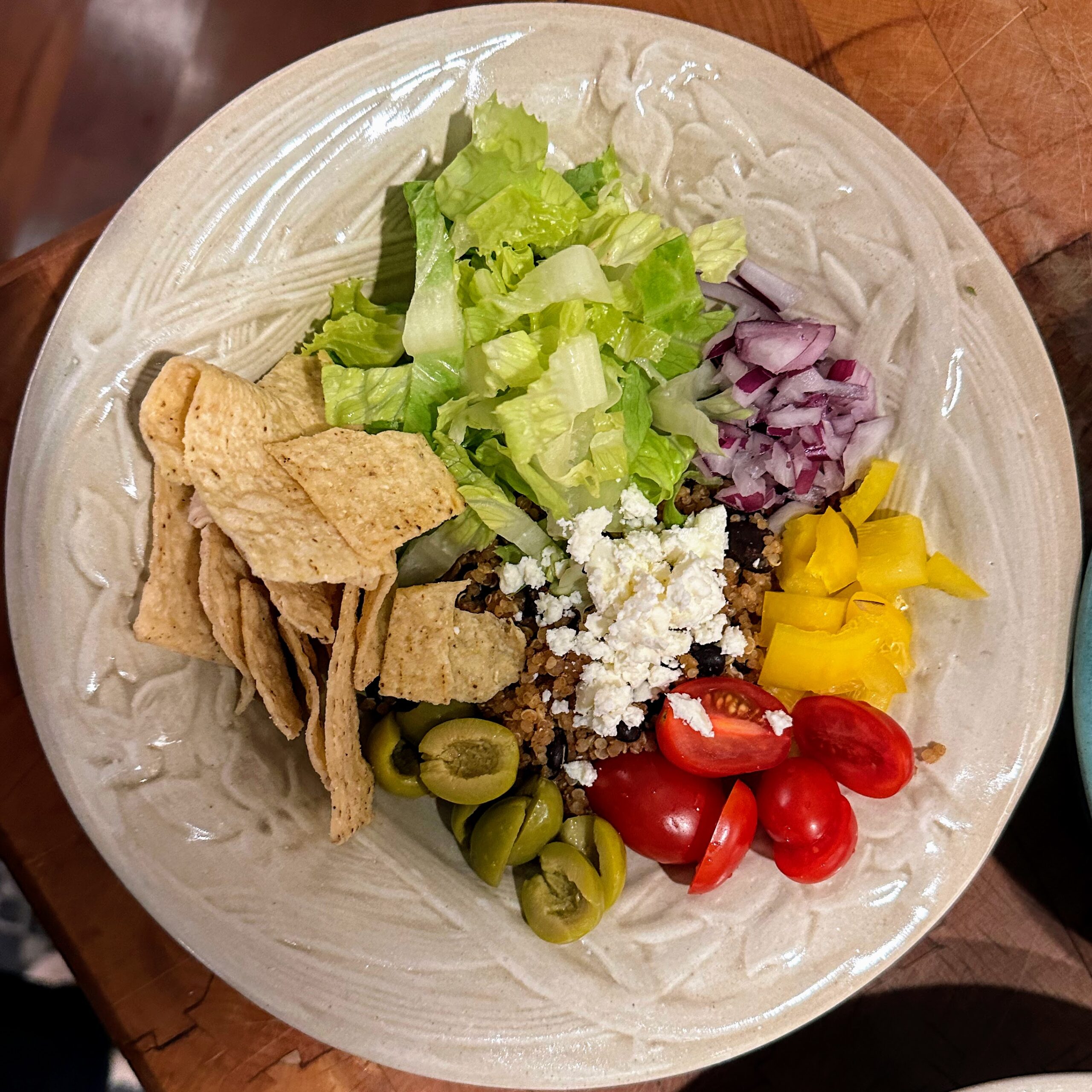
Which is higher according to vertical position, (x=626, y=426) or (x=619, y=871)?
(x=626, y=426)

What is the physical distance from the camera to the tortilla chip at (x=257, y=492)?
1498 mm

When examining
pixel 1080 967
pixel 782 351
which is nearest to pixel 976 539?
pixel 782 351

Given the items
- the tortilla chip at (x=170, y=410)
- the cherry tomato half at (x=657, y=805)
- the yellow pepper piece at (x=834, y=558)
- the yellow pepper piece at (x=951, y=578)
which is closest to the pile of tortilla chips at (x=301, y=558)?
the tortilla chip at (x=170, y=410)

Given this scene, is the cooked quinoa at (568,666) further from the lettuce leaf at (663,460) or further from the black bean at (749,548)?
the lettuce leaf at (663,460)

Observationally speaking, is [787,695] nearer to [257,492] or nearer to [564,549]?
[564,549]

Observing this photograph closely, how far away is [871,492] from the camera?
1.78 metres

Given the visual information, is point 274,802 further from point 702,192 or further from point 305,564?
point 702,192

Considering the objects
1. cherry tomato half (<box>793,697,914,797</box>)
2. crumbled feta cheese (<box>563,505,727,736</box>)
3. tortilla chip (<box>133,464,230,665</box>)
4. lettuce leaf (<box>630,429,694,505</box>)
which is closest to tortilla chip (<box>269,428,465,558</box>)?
tortilla chip (<box>133,464,230,665</box>)

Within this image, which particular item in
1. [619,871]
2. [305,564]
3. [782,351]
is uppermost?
[305,564]

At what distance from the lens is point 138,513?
1.66 metres

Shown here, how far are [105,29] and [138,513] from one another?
1.85 m

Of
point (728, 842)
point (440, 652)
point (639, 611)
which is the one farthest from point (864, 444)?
point (440, 652)

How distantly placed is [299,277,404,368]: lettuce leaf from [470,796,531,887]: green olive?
0.96 meters

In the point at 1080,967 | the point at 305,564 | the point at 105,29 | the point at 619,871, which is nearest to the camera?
the point at 305,564
